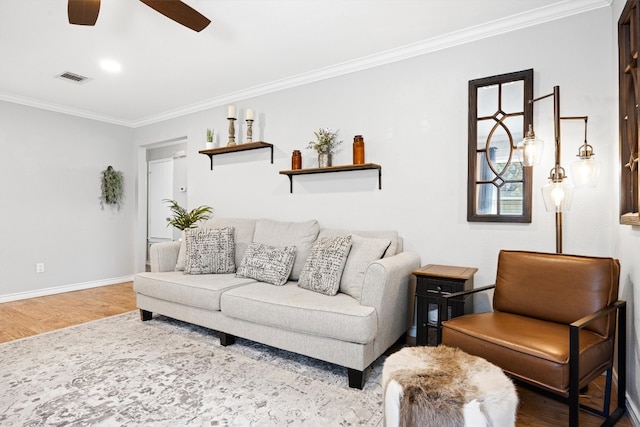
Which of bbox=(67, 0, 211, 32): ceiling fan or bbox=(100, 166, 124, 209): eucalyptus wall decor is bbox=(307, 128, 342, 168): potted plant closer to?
bbox=(67, 0, 211, 32): ceiling fan

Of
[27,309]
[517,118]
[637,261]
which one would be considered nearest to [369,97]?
[517,118]

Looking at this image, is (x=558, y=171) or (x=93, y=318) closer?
(x=558, y=171)

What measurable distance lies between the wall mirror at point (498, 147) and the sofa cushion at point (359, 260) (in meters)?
0.74

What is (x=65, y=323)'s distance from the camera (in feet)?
10.9

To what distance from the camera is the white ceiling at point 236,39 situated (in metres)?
2.32

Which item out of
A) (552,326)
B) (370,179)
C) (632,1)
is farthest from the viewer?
(370,179)

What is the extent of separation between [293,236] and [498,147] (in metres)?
1.84

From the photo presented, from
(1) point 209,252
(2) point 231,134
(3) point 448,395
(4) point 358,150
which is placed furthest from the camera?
(2) point 231,134

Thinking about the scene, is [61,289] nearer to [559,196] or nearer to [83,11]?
[83,11]

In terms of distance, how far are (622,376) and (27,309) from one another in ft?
17.1

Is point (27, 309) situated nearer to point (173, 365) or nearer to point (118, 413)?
point (173, 365)

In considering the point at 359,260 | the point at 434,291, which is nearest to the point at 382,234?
the point at 359,260

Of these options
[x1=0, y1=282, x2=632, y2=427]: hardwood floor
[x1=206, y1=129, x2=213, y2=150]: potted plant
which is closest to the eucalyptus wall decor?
[x1=0, y1=282, x2=632, y2=427]: hardwood floor

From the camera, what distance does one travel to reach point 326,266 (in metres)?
2.60
